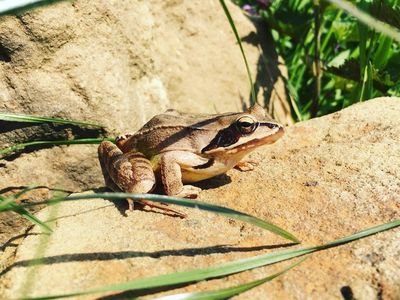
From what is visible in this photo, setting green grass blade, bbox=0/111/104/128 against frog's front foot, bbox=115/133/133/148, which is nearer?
green grass blade, bbox=0/111/104/128

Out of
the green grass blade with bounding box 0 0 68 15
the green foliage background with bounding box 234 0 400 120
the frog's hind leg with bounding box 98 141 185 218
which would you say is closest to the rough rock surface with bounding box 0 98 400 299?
the frog's hind leg with bounding box 98 141 185 218

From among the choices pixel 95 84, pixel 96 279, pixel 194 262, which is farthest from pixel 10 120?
Result: pixel 194 262

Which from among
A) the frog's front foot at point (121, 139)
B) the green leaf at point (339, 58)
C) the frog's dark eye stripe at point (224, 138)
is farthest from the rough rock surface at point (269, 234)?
the green leaf at point (339, 58)

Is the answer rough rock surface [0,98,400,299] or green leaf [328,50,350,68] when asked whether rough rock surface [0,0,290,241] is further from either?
green leaf [328,50,350,68]

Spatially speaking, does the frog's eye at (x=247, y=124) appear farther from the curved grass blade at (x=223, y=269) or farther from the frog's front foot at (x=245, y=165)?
the curved grass blade at (x=223, y=269)

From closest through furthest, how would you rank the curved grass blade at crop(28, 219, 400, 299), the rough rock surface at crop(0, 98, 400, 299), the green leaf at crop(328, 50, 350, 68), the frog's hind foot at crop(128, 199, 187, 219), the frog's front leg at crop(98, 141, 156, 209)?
the curved grass blade at crop(28, 219, 400, 299) → the rough rock surface at crop(0, 98, 400, 299) → the frog's hind foot at crop(128, 199, 187, 219) → the frog's front leg at crop(98, 141, 156, 209) → the green leaf at crop(328, 50, 350, 68)

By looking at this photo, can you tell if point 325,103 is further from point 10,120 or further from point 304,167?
point 10,120

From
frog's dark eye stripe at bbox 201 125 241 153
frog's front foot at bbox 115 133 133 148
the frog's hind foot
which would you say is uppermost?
frog's front foot at bbox 115 133 133 148
